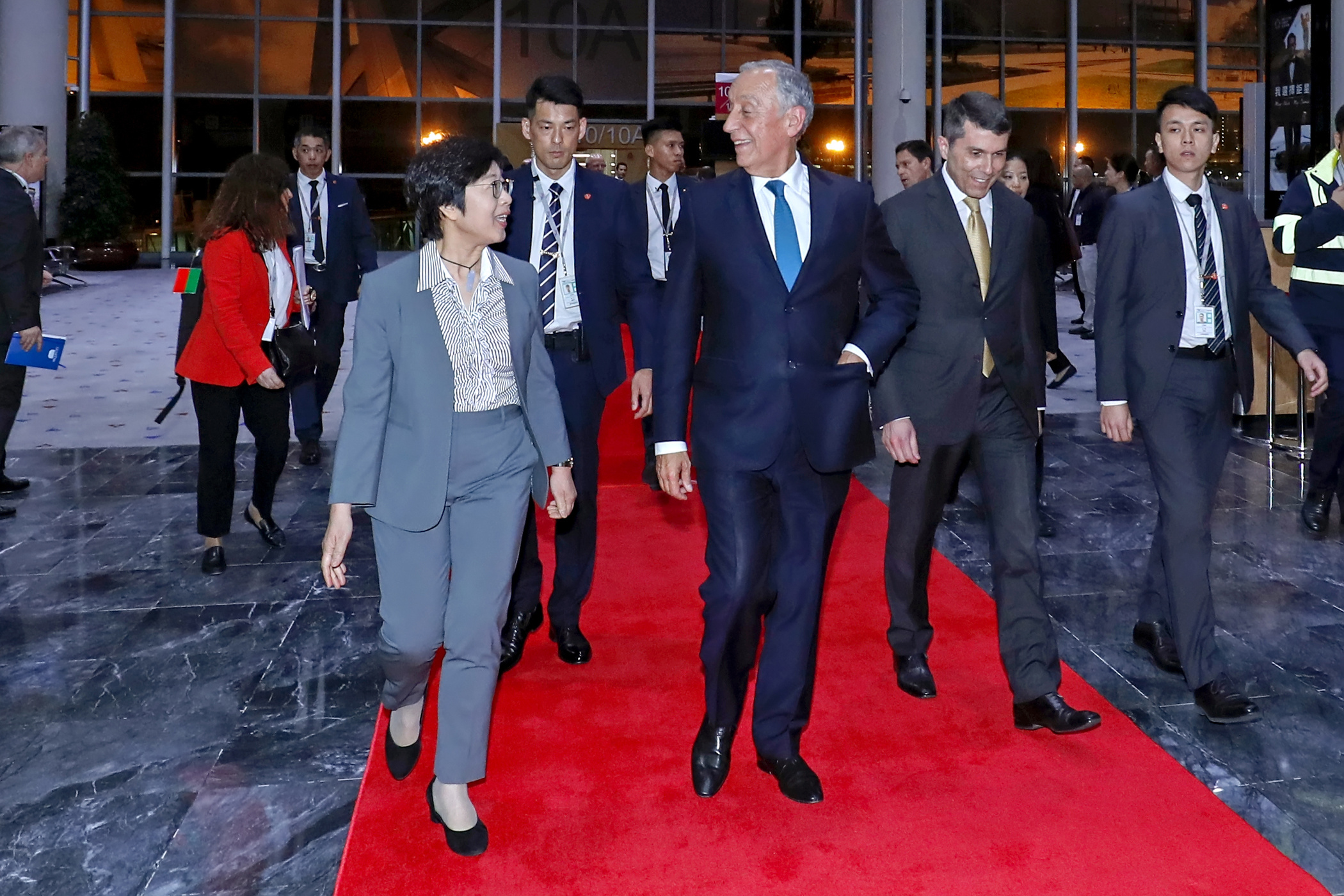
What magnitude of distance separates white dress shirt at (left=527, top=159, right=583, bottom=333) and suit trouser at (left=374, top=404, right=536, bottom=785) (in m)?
1.11

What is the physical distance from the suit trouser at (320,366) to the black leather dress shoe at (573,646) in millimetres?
3570

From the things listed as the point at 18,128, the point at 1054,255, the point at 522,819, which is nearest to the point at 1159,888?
the point at 522,819

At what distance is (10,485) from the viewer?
6.77m

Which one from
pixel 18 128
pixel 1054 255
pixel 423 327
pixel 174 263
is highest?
pixel 174 263

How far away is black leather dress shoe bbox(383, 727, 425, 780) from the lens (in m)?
3.39

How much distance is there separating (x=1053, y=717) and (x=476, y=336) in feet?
6.33

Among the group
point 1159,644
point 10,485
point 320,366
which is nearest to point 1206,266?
point 1159,644

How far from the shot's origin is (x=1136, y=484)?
6809 millimetres

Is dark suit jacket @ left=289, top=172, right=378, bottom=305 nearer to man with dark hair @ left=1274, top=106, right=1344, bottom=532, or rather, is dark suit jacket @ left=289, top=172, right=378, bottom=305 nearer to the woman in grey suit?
the woman in grey suit

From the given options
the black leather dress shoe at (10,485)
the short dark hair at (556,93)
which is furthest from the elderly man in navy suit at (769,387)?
the black leather dress shoe at (10,485)

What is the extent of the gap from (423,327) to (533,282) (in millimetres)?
362

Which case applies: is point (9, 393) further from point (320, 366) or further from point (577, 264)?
point (577, 264)

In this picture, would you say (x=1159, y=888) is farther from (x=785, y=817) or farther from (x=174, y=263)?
(x=174, y=263)

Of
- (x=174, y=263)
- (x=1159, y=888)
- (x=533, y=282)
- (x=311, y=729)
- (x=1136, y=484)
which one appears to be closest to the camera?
(x=1159, y=888)
